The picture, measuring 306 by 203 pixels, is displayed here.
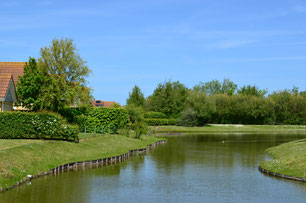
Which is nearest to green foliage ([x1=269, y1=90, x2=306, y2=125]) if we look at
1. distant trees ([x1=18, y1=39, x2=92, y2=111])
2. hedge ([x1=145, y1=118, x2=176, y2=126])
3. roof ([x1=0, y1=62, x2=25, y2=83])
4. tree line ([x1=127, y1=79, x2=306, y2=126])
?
tree line ([x1=127, y1=79, x2=306, y2=126])

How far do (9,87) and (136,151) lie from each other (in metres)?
16.1

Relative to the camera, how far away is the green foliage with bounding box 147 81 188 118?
10256 centimetres

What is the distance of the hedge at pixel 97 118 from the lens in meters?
48.3

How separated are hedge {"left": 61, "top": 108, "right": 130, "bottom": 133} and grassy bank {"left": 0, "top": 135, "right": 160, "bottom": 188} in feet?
28.8

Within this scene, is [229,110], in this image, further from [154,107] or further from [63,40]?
[63,40]

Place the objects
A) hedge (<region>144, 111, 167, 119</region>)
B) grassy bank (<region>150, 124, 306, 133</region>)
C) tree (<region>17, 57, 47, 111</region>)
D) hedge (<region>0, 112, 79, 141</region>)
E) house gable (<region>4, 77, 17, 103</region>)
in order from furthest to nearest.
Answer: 1. hedge (<region>144, 111, 167, 119</region>)
2. grassy bank (<region>150, 124, 306, 133</region>)
3. tree (<region>17, 57, 47, 111</region>)
4. house gable (<region>4, 77, 17, 103</region>)
5. hedge (<region>0, 112, 79, 141</region>)

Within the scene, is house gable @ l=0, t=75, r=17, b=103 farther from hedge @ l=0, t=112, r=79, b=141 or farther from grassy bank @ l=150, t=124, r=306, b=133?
grassy bank @ l=150, t=124, r=306, b=133

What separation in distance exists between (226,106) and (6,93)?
249 ft

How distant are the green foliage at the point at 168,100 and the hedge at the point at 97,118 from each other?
172 ft

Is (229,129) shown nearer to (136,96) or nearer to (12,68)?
(136,96)

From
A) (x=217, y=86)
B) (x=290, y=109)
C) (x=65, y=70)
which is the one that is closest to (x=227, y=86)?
(x=217, y=86)

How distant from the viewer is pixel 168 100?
103m

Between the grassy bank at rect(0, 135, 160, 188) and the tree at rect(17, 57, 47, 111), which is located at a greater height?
the tree at rect(17, 57, 47, 111)

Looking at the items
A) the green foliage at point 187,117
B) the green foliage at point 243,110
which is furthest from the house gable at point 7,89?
the green foliage at point 243,110
